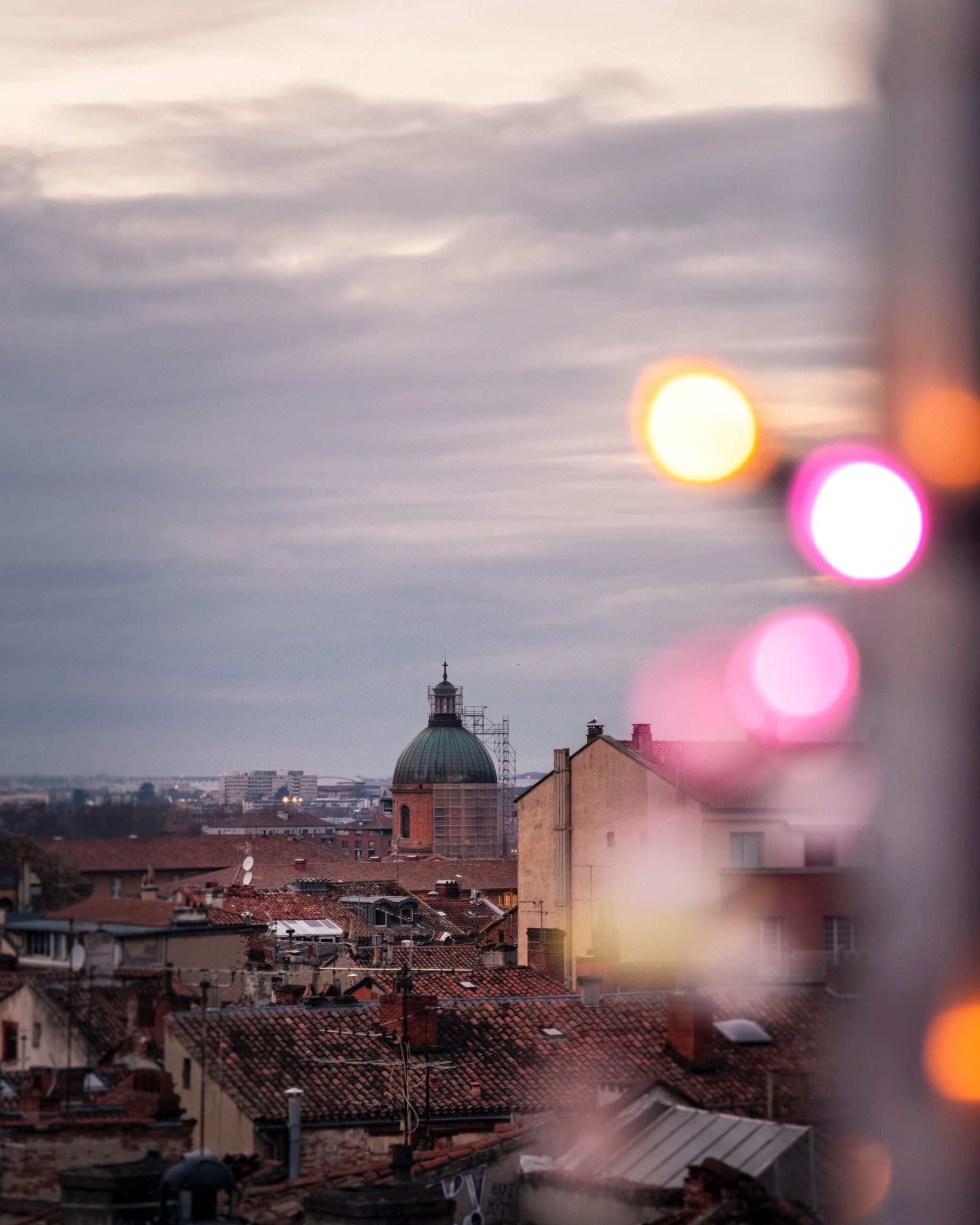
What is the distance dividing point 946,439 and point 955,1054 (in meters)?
1.03

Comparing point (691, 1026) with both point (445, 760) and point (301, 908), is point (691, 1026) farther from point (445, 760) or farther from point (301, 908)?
point (445, 760)

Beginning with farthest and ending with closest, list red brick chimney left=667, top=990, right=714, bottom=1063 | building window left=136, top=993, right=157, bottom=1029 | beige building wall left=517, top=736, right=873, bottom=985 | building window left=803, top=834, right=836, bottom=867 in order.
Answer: red brick chimney left=667, top=990, right=714, bottom=1063, beige building wall left=517, top=736, right=873, bottom=985, building window left=136, top=993, right=157, bottom=1029, building window left=803, top=834, right=836, bottom=867

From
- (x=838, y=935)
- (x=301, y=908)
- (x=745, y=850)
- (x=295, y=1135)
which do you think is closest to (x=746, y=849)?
(x=745, y=850)

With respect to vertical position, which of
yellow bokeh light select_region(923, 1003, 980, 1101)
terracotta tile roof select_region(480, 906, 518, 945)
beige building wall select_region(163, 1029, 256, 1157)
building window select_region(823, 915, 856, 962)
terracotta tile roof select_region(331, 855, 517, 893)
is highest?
terracotta tile roof select_region(331, 855, 517, 893)

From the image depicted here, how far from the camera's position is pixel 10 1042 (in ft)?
30.8

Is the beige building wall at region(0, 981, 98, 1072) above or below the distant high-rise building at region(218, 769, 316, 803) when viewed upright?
below

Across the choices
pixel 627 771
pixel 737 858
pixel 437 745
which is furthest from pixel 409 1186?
pixel 437 745

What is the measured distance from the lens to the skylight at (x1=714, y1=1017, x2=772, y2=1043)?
12.9 metres

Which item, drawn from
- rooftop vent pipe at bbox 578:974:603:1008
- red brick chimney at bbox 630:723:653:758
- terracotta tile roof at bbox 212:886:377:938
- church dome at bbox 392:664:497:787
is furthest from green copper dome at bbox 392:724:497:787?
rooftop vent pipe at bbox 578:974:603:1008

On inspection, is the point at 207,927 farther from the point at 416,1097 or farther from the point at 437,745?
the point at 437,745

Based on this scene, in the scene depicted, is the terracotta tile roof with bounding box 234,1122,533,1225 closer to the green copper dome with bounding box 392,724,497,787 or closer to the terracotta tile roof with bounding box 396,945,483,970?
the terracotta tile roof with bounding box 396,945,483,970

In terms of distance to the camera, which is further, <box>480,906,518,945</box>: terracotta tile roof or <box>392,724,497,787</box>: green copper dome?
<box>392,724,497,787</box>: green copper dome

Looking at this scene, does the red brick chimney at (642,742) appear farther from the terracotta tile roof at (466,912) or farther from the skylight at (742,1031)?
the terracotta tile roof at (466,912)

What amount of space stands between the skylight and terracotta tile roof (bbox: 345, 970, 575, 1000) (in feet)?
11.8
